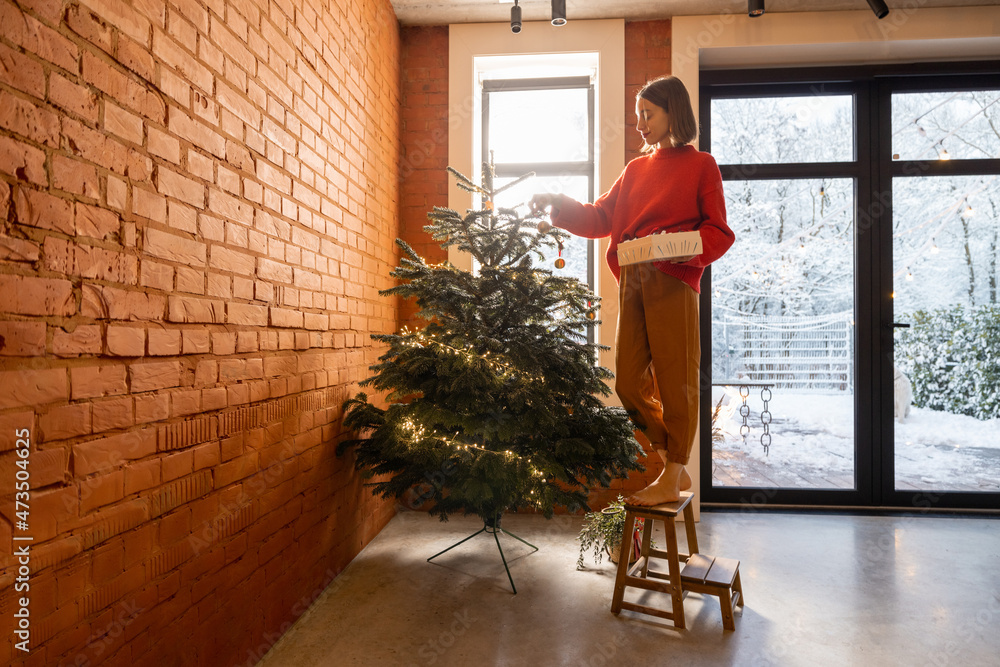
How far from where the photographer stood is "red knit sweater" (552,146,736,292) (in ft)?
6.86

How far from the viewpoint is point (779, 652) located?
188 cm

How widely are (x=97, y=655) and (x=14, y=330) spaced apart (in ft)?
2.23

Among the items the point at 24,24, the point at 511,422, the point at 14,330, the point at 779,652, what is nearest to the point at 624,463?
the point at 511,422

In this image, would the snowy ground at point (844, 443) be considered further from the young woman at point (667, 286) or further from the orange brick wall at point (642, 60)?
the orange brick wall at point (642, 60)

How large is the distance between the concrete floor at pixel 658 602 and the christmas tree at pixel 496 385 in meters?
0.37

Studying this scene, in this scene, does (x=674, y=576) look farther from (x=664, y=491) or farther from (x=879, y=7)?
(x=879, y=7)

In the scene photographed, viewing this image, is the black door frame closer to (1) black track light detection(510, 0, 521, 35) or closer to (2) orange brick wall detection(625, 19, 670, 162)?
(2) orange brick wall detection(625, 19, 670, 162)

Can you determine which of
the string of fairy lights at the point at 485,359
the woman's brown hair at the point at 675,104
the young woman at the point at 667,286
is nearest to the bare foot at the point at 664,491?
the young woman at the point at 667,286

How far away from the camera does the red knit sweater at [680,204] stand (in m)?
2.09

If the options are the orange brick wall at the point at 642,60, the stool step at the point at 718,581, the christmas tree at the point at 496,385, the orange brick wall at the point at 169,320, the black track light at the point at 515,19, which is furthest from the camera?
the orange brick wall at the point at 642,60

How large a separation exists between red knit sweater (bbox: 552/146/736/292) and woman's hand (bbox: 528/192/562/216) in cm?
26

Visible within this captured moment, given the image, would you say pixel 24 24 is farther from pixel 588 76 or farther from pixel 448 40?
pixel 588 76

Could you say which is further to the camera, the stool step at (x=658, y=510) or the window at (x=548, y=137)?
the window at (x=548, y=137)

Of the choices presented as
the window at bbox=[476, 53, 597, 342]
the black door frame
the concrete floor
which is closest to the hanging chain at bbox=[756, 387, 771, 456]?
the black door frame
